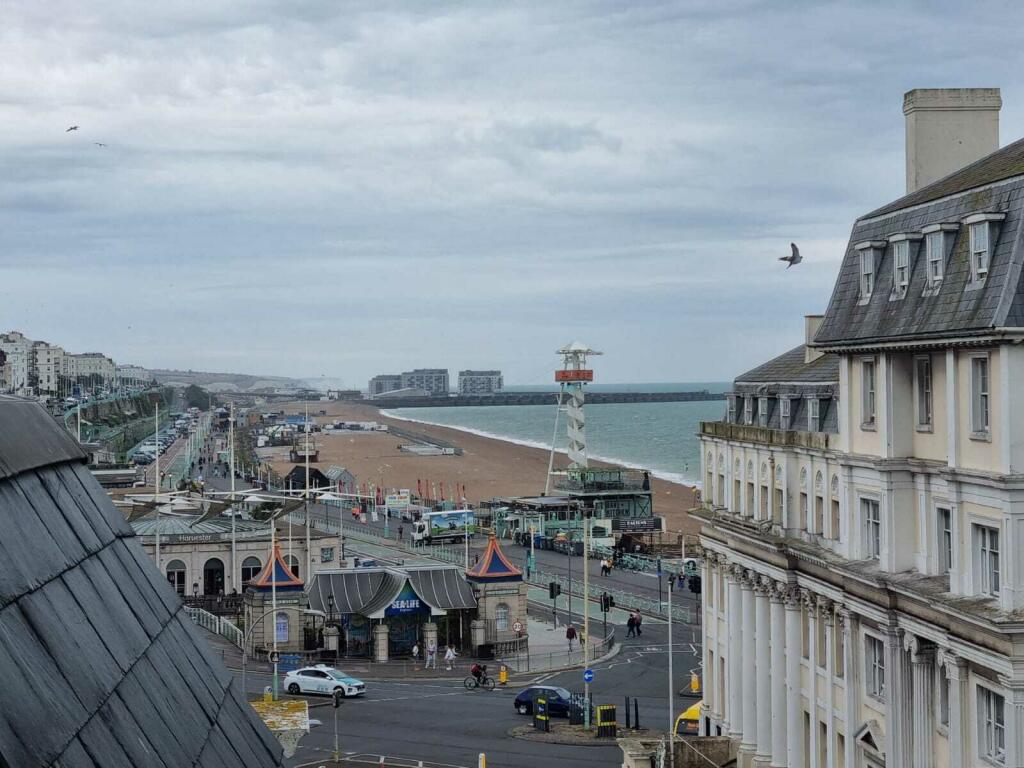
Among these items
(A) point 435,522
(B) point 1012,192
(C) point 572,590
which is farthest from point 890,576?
(A) point 435,522

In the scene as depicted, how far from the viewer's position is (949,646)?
79.7ft

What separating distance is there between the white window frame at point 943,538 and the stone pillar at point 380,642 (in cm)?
3621

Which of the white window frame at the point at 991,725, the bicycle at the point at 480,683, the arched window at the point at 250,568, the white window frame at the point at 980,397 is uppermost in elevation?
the white window frame at the point at 980,397

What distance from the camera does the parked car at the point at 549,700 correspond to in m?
46.4

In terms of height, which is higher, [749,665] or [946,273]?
[946,273]

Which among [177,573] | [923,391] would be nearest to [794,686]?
[923,391]

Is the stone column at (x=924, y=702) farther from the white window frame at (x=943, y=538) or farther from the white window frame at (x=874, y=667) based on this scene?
the white window frame at (x=874, y=667)

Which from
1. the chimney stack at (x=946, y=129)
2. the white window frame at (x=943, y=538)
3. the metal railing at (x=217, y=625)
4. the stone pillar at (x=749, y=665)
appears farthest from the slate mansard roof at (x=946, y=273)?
the metal railing at (x=217, y=625)

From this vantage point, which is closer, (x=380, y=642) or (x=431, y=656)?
(x=431, y=656)

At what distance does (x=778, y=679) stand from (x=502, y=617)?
26047 mm

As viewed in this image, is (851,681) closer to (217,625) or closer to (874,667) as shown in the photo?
(874,667)

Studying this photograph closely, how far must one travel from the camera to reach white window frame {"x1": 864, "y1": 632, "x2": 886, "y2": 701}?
95.9 feet

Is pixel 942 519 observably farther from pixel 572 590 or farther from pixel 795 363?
pixel 572 590

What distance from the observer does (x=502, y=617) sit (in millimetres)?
61250
